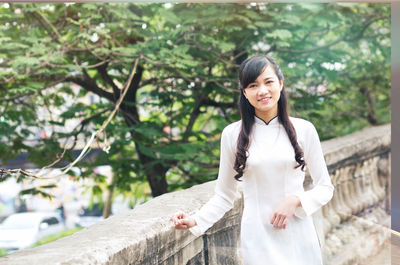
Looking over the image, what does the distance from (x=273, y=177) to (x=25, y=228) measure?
1464cm

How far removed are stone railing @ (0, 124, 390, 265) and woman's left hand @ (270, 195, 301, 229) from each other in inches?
15.2

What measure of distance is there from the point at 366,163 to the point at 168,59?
2.07 meters

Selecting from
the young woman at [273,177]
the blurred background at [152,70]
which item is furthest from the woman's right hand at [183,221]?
the blurred background at [152,70]

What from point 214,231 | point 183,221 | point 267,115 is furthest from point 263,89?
point 214,231

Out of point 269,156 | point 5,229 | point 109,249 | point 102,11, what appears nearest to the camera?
point 109,249

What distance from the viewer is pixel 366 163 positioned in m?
4.24

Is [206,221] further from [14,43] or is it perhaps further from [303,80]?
[303,80]

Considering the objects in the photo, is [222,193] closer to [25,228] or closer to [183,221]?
[183,221]

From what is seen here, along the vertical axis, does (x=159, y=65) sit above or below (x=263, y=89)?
above

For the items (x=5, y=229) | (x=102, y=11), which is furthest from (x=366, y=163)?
(x=5, y=229)

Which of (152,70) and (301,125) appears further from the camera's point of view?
(152,70)

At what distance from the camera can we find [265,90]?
1.54 m

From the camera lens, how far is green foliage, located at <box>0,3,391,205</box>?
180 inches

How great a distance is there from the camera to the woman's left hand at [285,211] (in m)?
1.49
